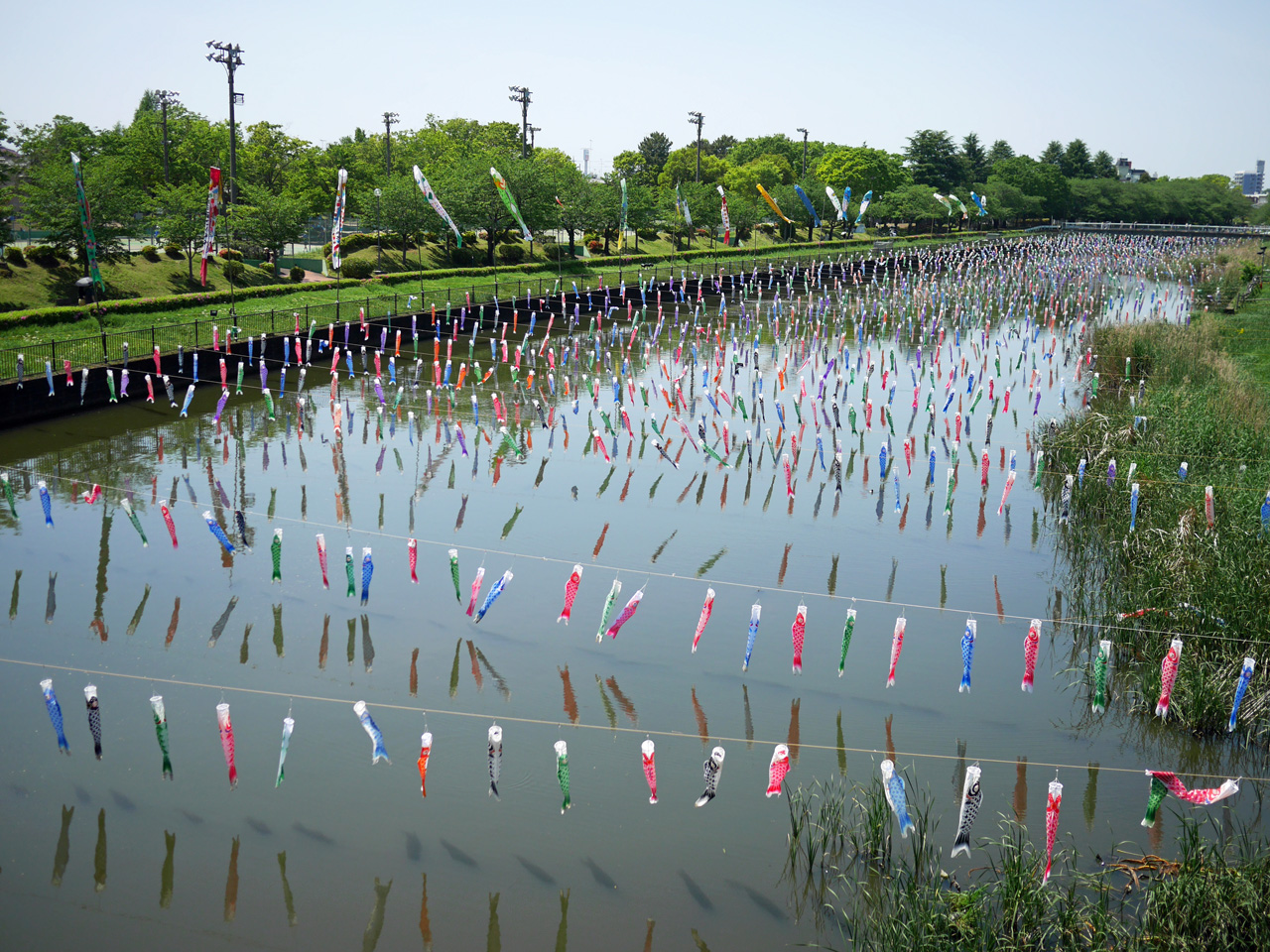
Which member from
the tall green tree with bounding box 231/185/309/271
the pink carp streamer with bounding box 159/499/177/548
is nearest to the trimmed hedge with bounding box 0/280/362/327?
the tall green tree with bounding box 231/185/309/271

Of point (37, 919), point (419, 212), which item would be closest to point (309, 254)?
point (419, 212)

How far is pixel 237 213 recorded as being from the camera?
45844mm

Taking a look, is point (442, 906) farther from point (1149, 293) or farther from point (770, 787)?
point (1149, 293)

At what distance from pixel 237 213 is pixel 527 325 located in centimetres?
1436

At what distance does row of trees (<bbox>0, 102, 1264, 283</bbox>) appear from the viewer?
Answer: 1679 inches

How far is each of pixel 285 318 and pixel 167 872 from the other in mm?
27615

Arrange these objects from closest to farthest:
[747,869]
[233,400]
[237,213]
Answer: [747,869] < [233,400] < [237,213]

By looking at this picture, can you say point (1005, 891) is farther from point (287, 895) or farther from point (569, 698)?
point (287, 895)

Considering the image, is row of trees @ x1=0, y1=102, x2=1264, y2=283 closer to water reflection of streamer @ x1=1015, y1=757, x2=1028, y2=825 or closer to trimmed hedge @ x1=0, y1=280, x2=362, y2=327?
trimmed hedge @ x1=0, y1=280, x2=362, y2=327

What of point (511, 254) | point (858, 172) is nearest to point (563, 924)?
point (511, 254)

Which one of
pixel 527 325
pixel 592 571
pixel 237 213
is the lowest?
pixel 592 571

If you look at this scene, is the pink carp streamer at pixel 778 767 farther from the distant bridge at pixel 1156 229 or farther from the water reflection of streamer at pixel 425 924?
the distant bridge at pixel 1156 229

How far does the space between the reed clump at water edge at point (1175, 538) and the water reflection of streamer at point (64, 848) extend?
458 inches

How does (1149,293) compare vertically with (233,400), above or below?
above
